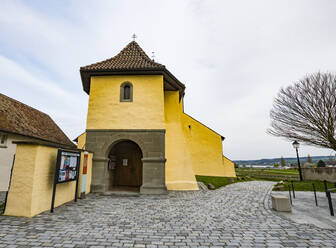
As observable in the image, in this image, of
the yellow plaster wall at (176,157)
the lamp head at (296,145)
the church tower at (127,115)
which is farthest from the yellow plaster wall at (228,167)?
the church tower at (127,115)

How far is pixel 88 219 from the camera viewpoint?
479cm

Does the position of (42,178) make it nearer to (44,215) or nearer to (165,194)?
→ (44,215)

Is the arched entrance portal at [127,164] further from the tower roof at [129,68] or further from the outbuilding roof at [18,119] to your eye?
the outbuilding roof at [18,119]

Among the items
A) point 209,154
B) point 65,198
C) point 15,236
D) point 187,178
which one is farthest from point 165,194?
point 209,154

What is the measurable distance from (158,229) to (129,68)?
27.9 ft

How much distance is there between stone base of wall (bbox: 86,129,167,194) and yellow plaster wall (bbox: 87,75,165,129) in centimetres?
41

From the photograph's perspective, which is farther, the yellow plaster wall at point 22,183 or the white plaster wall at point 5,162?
the white plaster wall at point 5,162

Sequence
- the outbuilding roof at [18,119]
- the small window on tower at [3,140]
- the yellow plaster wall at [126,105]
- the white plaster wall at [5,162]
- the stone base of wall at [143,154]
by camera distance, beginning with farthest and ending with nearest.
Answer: the outbuilding roof at [18,119]
the small window on tower at [3,140]
the white plaster wall at [5,162]
the yellow plaster wall at [126,105]
the stone base of wall at [143,154]

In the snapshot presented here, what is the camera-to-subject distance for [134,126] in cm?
973

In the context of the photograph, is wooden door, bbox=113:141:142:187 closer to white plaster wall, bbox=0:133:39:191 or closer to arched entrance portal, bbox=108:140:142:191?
arched entrance portal, bbox=108:140:142:191

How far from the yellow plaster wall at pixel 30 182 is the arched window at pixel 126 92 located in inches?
208

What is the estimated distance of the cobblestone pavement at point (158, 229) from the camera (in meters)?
3.46

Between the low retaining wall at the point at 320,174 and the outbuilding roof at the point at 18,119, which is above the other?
the outbuilding roof at the point at 18,119

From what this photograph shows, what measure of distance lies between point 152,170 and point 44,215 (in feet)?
16.1
